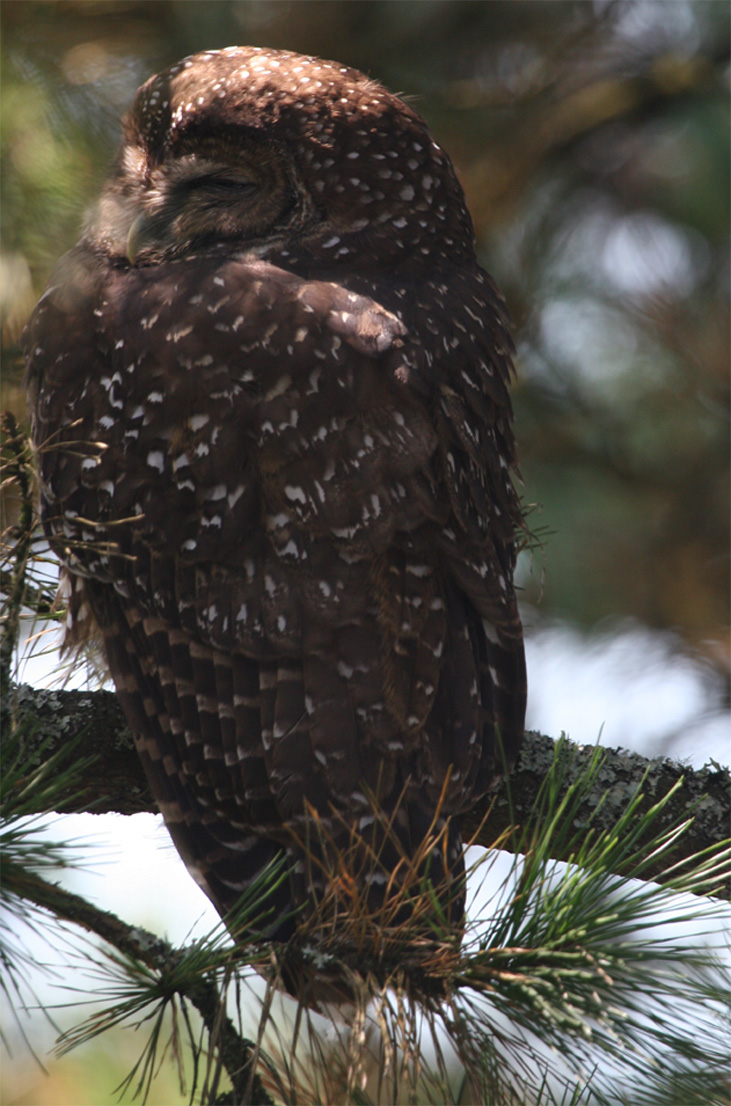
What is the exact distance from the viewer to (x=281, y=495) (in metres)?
1.78

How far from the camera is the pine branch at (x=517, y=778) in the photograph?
1.84 meters

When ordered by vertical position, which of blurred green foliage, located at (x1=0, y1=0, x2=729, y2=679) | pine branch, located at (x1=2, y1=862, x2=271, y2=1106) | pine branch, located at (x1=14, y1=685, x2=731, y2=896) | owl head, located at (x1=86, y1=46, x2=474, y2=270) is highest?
blurred green foliage, located at (x1=0, y1=0, x2=729, y2=679)

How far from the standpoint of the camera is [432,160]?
7.41ft

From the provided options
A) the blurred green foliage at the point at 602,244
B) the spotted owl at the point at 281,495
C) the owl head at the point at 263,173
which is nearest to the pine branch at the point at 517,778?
the spotted owl at the point at 281,495

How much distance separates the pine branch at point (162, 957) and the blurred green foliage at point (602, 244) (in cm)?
216

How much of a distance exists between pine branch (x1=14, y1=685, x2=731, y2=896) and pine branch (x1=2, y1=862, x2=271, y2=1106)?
0.62m

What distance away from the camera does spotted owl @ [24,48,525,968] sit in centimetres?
172

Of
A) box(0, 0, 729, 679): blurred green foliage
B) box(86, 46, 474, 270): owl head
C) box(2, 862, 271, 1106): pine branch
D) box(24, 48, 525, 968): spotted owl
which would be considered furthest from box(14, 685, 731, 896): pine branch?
box(0, 0, 729, 679): blurred green foliage

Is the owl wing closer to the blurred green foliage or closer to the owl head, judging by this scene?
the owl head

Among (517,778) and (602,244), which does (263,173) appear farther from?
(602,244)

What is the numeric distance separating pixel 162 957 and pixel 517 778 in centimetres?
96

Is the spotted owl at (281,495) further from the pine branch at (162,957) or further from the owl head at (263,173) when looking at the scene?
the pine branch at (162,957)

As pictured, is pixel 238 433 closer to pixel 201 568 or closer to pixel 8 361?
pixel 201 568

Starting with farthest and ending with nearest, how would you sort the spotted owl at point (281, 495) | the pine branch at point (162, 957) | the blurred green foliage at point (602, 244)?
the blurred green foliage at point (602, 244), the spotted owl at point (281, 495), the pine branch at point (162, 957)
